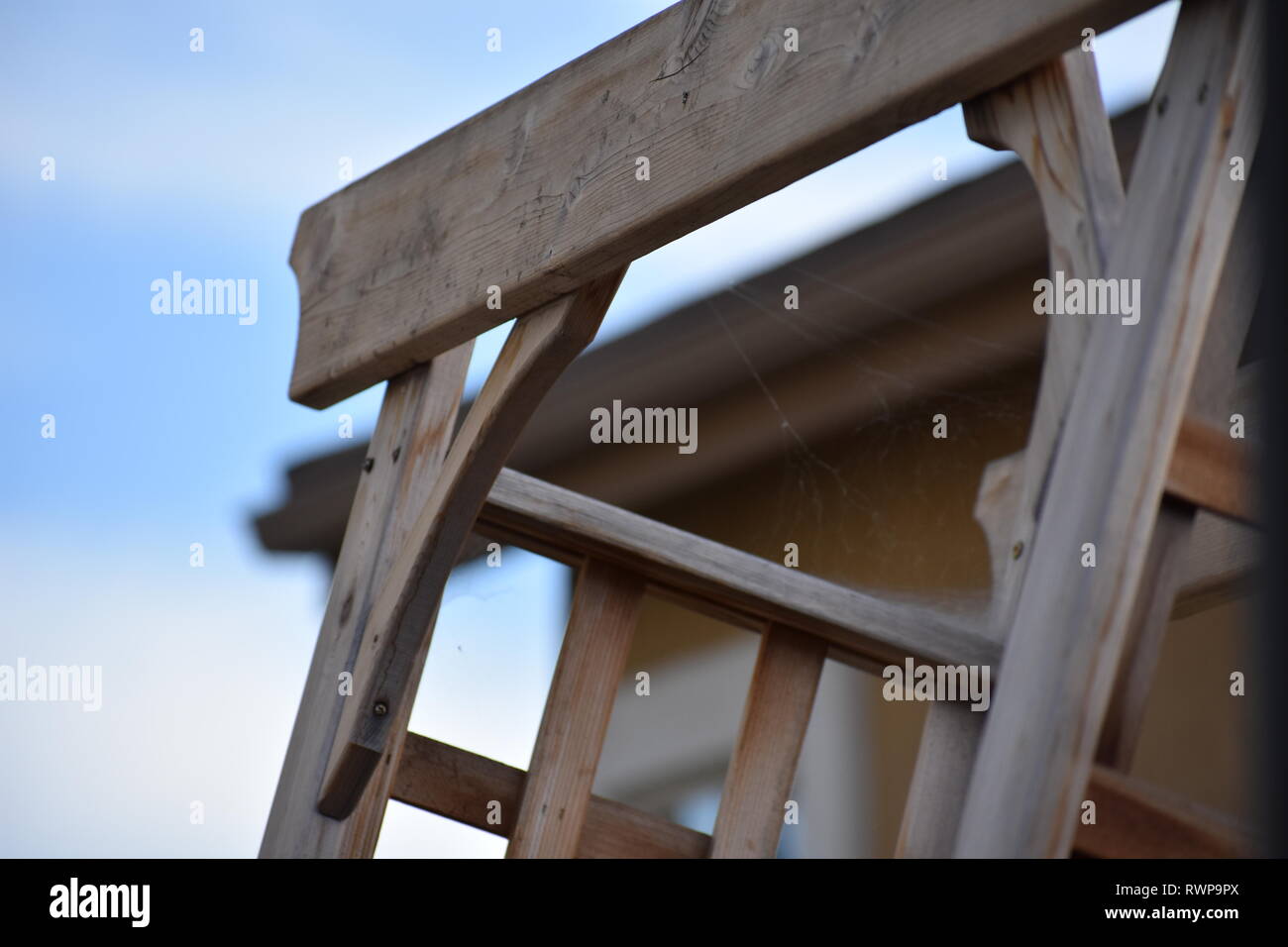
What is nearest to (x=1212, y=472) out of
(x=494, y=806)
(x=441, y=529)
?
(x=441, y=529)

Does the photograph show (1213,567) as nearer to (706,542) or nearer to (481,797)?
(706,542)

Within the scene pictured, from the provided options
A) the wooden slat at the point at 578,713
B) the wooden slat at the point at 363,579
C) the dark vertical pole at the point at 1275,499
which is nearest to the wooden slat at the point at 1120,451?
the dark vertical pole at the point at 1275,499

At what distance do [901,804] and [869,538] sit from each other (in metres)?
1.16

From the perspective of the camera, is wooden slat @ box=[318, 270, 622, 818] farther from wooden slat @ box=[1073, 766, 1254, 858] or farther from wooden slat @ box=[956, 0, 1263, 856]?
wooden slat @ box=[1073, 766, 1254, 858]

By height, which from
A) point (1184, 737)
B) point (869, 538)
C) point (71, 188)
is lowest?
point (1184, 737)

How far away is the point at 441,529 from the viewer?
157 cm

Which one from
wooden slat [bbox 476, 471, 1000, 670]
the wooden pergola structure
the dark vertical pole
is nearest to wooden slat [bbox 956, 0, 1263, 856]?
the wooden pergola structure

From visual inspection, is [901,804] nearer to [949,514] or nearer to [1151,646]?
[949,514]

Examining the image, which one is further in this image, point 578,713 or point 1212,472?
point 578,713

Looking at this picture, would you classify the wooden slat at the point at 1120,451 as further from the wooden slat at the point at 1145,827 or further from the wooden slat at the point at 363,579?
the wooden slat at the point at 363,579

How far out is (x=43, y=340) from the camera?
2625 mm

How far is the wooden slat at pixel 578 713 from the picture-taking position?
1678 millimetres

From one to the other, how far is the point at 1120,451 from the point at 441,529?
0.76 metres
